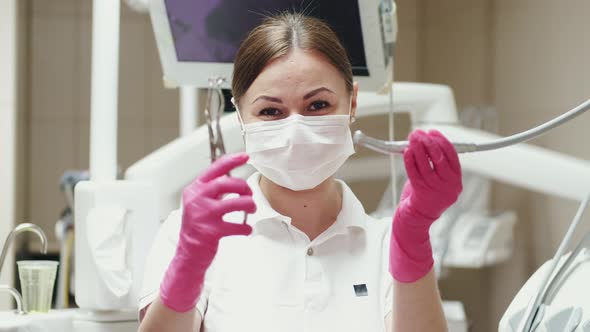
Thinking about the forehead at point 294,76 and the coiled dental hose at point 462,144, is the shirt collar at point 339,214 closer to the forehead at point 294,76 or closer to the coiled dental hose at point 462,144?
the forehead at point 294,76

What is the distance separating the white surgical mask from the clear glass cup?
57cm

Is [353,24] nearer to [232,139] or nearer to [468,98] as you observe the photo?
[232,139]

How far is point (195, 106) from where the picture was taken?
2721 mm

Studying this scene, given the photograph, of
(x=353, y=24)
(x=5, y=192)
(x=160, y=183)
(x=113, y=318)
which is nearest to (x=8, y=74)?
(x=5, y=192)

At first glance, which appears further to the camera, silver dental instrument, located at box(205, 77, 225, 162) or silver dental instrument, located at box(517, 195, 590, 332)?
silver dental instrument, located at box(205, 77, 225, 162)

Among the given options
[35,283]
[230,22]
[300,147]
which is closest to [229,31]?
[230,22]

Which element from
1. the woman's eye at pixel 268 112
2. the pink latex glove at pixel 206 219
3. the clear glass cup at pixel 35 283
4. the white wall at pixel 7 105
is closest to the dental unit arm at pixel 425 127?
the clear glass cup at pixel 35 283

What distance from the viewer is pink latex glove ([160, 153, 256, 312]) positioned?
1141 mm

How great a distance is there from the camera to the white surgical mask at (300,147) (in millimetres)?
1383

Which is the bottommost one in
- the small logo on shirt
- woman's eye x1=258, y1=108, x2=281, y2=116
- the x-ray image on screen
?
the small logo on shirt

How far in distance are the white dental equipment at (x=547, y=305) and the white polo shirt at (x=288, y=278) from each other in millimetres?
247

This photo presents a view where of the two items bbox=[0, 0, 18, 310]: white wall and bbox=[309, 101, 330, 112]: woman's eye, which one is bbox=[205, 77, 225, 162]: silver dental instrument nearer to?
bbox=[309, 101, 330, 112]: woman's eye

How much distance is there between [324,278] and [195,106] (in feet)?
4.52

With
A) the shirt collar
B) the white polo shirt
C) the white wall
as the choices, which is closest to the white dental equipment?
the white polo shirt
